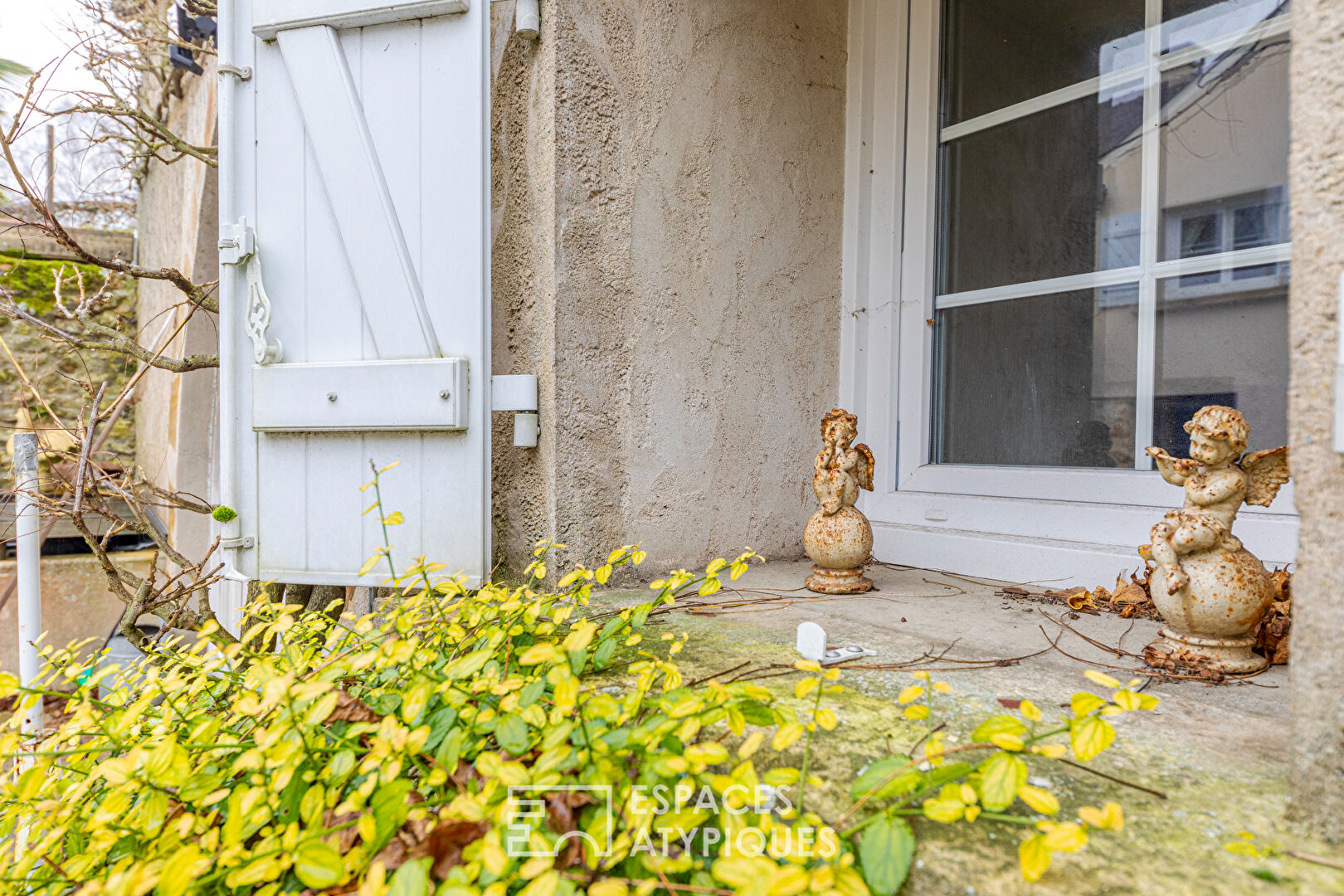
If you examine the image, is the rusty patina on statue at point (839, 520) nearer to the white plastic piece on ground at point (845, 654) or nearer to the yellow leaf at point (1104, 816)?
the white plastic piece on ground at point (845, 654)

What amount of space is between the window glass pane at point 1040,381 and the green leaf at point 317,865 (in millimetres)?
1773

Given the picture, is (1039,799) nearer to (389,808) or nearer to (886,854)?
(886,854)

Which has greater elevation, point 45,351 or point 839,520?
point 45,351

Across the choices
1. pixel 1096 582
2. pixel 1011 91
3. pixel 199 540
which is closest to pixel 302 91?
pixel 1011 91

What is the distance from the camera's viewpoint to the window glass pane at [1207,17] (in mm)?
1504

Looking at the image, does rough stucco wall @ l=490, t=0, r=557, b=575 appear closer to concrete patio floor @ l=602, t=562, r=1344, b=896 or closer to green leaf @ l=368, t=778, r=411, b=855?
concrete patio floor @ l=602, t=562, r=1344, b=896

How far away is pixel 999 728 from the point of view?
0.68m

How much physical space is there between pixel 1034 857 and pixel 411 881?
0.51m

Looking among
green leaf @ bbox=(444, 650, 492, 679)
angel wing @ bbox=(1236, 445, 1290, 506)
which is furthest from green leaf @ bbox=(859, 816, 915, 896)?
angel wing @ bbox=(1236, 445, 1290, 506)

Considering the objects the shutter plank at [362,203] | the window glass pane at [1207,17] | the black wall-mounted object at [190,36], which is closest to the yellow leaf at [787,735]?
the shutter plank at [362,203]

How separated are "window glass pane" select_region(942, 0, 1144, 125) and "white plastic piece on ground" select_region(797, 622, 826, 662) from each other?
1.61m

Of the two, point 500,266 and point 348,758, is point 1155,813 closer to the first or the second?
point 348,758

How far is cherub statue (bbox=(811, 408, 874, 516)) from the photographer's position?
1.66 m

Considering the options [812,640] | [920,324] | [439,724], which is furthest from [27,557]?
[920,324]
